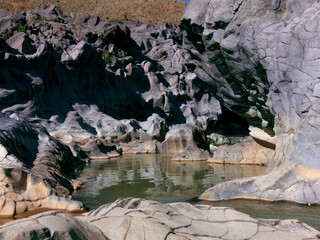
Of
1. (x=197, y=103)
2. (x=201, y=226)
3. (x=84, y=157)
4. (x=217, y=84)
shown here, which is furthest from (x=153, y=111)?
(x=201, y=226)

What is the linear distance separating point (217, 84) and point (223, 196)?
548cm

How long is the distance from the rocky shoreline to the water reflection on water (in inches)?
22.3

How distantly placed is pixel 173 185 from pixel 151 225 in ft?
16.4

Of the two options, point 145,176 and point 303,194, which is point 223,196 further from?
point 145,176

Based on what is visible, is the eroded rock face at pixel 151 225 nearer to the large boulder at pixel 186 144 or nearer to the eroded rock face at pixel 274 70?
the eroded rock face at pixel 274 70

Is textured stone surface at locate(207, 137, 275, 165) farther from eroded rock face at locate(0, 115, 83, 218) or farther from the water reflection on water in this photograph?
eroded rock face at locate(0, 115, 83, 218)

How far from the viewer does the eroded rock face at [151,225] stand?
219cm

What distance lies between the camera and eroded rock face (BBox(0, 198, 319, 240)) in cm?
219

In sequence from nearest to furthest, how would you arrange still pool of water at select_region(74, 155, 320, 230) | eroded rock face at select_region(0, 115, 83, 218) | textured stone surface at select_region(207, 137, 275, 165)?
1. still pool of water at select_region(74, 155, 320, 230)
2. eroded rock face at select_region(0, 115, 83, 218)
3. textured stone surface at select_region(207, 137, 275, 165)

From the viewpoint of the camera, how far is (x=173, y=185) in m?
7.56

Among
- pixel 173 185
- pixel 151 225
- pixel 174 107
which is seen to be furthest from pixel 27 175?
pixel 174 107

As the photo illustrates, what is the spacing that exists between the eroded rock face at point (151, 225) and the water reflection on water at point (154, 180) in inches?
105

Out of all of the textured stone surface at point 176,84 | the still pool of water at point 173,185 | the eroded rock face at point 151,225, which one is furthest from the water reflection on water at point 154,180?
the eroded rock face at point 151,225

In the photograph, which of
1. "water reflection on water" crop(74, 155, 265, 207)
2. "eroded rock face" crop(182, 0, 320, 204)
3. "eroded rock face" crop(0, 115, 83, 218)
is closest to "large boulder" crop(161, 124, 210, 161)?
"water reflection on water" crop(74, 155, 265, 207)
